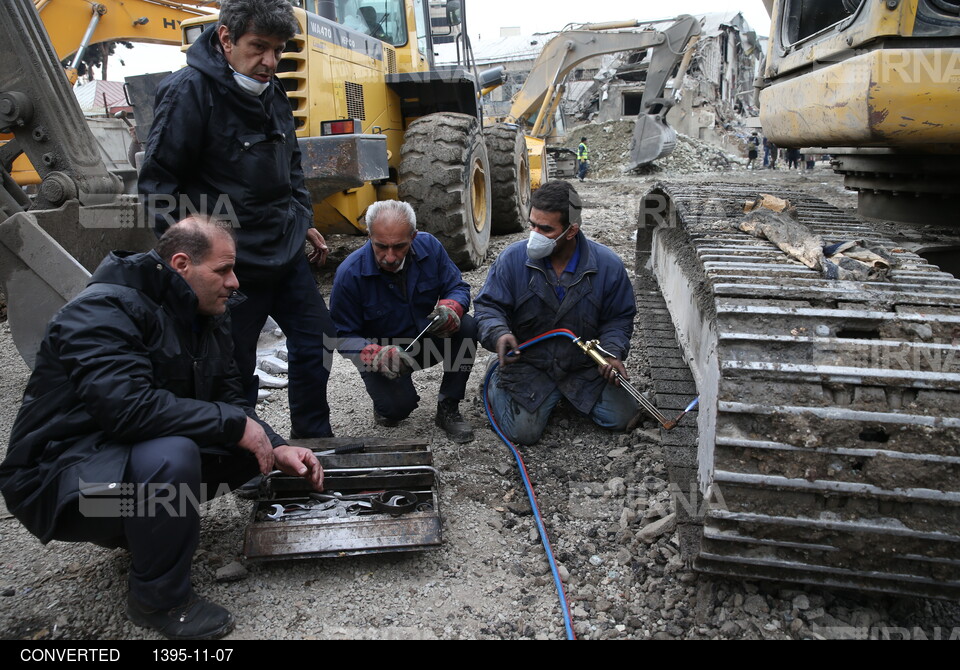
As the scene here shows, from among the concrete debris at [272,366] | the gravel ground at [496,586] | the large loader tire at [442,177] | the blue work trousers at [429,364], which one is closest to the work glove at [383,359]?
the blue work trousers at [429,364]

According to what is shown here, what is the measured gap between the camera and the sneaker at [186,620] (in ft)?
6.85

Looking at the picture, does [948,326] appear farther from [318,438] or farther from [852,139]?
[318,438]

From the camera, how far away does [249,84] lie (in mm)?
2811

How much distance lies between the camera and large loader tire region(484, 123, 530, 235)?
8.08 m

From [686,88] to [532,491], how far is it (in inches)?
1151

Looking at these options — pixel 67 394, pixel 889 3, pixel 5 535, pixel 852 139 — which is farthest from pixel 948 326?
pixel 5 535

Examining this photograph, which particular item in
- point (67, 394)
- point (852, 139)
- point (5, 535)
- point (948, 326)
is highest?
point (852, 139)

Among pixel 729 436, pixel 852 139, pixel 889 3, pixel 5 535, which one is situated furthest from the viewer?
pixel 5 535

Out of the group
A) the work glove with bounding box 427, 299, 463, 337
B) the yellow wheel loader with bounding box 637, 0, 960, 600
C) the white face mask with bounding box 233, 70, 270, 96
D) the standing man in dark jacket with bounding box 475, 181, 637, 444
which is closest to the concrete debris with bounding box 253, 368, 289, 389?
the work glove with bounding box 427, 299, 463, 337

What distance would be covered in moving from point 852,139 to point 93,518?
2.91m

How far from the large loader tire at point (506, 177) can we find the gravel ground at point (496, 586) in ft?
18.1

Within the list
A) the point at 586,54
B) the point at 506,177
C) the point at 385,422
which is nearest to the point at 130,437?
the point at 385,422

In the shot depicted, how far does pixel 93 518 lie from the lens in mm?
2039

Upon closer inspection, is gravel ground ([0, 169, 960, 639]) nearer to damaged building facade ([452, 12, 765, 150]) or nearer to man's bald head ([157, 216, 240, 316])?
man's bald head ([157, 216, 240, 316])
